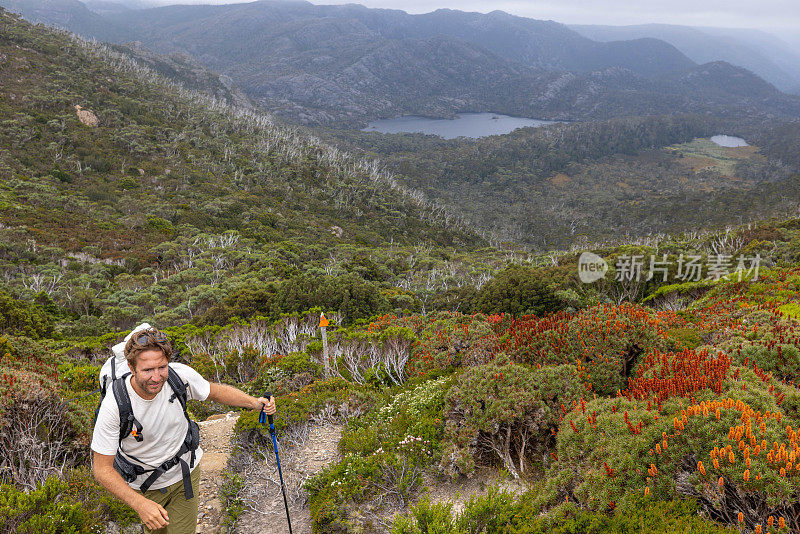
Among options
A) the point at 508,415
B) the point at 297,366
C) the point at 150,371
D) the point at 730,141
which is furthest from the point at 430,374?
the point at 730,141

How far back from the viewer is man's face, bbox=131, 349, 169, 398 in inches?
100

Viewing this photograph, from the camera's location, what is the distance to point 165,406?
9.05ft

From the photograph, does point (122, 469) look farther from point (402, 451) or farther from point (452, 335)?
point (452, 335)

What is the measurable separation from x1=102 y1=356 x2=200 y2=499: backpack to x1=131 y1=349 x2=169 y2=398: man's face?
10 cm

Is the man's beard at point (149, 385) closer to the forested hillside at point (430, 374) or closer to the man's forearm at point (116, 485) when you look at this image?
the man's forearm at point (116, 485)

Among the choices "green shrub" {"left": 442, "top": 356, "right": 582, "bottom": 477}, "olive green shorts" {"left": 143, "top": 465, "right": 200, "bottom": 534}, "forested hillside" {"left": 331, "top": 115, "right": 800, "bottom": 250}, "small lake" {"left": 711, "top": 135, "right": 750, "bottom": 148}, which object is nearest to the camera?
"olive green shorts" {"left": 143, "top": 465, "right": 200, "bottom": 534}

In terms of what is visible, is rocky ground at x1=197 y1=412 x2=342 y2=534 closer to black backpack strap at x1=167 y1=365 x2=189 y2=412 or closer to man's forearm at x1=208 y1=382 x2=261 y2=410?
man's forearm at x1=208 y1=382 x2=261 y2=410

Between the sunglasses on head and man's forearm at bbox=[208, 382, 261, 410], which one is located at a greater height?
the sunglasses on head

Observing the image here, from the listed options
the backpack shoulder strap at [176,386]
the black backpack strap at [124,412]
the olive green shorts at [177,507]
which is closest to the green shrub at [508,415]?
the olive green shorts at [177,507]

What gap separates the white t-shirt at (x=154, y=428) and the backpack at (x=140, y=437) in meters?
0.03

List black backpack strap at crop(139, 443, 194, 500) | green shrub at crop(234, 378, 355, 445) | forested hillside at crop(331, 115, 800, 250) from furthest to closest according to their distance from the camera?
forested hillside at crop(331, 115, 800, 250), green shrub at crop(234, 378, 355, 445), black backpack strap at crop(139, 443, 194, 500)

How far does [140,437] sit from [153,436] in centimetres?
11

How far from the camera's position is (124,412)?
2.52 meters

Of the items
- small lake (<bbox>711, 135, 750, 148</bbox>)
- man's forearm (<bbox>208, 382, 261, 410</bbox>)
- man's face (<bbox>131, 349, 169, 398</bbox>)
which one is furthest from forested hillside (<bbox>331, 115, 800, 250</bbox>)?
man's face (<bbox>131, 349, 169, 398</bbox>)
